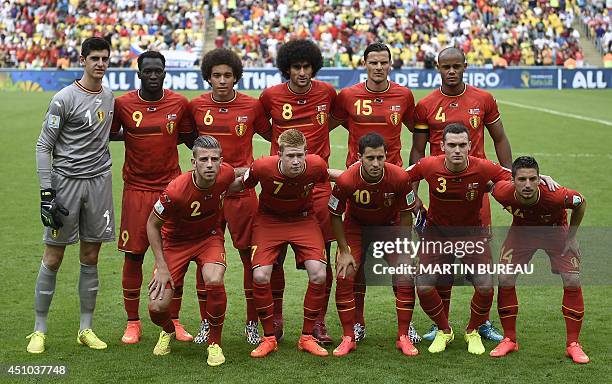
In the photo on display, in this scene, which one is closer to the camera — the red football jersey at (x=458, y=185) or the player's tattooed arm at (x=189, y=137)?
the red football jersey at (x=458, y=185)

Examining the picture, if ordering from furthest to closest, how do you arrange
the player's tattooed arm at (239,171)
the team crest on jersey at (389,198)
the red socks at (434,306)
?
1. the player's tattooed arm at (239,171)
2. the red socks at (434,306)
3. the team crest on jersey at (389,198)

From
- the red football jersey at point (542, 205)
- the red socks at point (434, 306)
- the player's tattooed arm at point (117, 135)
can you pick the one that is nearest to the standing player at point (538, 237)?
the red football jersey at point (542, 205)

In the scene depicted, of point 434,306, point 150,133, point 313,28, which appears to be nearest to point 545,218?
point 434,306

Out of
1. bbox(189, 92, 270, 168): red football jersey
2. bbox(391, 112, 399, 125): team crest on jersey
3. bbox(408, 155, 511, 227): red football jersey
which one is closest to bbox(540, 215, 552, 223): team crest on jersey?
bbox(408, 155, 511, 227): red football jersey

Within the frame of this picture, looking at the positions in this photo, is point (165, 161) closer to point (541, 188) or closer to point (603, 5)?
point (541, 188)

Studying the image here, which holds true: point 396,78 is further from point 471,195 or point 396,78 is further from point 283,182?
point 283,182

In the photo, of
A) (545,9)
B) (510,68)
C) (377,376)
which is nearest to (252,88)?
(510,68)

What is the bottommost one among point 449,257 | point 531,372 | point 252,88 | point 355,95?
point 252,88

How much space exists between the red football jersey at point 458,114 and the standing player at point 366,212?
2.64 ft

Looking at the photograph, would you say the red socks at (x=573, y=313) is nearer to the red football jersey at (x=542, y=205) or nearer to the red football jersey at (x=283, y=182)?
the red football jersey at (x=542, y=205)

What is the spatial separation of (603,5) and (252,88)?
16.8 meters

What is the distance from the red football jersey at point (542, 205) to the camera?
7.08m

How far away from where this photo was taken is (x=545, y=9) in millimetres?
40906

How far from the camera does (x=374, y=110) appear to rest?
7.98 m
